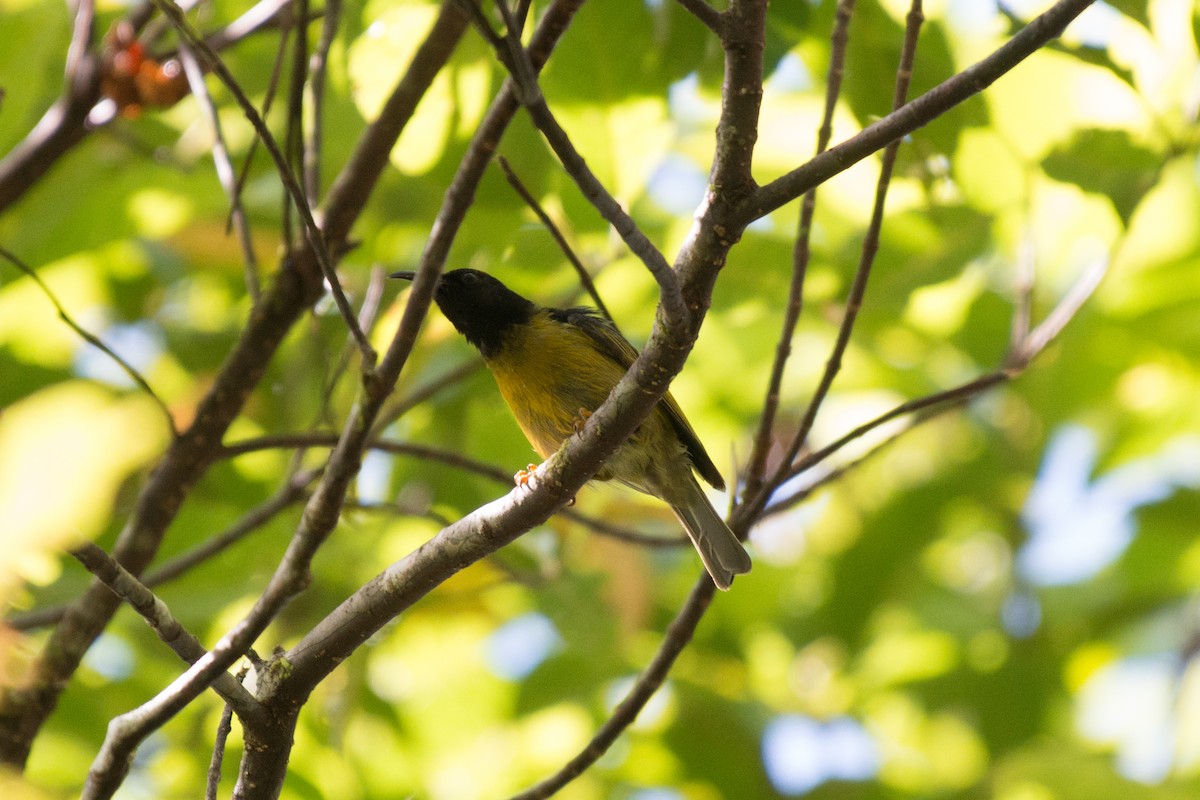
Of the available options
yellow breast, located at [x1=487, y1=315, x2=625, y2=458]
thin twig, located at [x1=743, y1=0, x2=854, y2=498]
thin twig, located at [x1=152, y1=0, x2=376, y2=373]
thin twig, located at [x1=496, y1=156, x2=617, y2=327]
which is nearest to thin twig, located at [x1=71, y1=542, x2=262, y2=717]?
thin twig, located at [x1=152, y1=0, x2=376, y2=373]

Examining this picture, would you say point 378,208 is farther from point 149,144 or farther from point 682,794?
point 682,794

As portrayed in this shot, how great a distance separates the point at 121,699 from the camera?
15.7 ft

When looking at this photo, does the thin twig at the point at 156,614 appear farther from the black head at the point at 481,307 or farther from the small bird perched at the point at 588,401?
the black head at the point at 481,307

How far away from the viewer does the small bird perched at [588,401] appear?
462 centimetres

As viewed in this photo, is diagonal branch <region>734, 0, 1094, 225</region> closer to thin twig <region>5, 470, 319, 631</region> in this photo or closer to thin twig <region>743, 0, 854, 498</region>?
thin twig <region>743, 0, 854, 498</region>

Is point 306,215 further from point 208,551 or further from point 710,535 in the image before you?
point 710,535

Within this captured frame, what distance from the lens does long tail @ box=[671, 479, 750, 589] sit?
438 centimetres

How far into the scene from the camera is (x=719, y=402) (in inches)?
239

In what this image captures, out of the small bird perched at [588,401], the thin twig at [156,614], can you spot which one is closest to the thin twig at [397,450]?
the small bird perched at [588,401]

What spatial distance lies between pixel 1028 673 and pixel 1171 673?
40.2 inches

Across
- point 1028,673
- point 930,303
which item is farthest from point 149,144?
point 1028,673

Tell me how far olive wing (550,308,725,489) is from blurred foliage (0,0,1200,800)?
0.27m

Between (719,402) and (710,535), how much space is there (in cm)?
154

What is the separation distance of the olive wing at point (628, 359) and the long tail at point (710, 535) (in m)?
0.09
